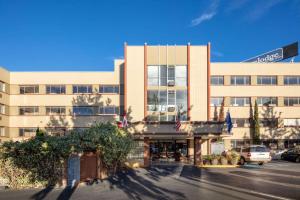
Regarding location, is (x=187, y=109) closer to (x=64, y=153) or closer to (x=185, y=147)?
(x=185, y=147)

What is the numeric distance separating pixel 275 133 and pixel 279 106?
354 centimetres

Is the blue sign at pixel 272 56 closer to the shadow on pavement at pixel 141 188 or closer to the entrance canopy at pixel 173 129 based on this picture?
the entrance canopy at pixel 173 129

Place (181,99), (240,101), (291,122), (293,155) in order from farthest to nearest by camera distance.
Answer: (291,122) < (240,101) < (181,99) < (293,155)

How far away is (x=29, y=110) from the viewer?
52219 millimetres

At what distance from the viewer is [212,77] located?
173 ft

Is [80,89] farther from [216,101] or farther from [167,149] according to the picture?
[216,101]

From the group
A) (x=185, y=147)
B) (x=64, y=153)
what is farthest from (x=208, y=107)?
(x=64, y=153)

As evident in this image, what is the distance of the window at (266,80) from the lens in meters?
53.0

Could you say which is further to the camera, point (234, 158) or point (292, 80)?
point (292, 80)

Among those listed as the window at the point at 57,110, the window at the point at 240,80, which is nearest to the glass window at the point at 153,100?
the window at the point at 240,80

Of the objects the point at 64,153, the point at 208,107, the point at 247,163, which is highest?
the point at 208,107

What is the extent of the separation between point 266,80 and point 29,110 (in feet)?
100

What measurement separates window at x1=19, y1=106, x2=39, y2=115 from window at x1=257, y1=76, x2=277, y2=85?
28.6 metres

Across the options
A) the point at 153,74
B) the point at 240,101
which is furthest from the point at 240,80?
the point at 153,74
